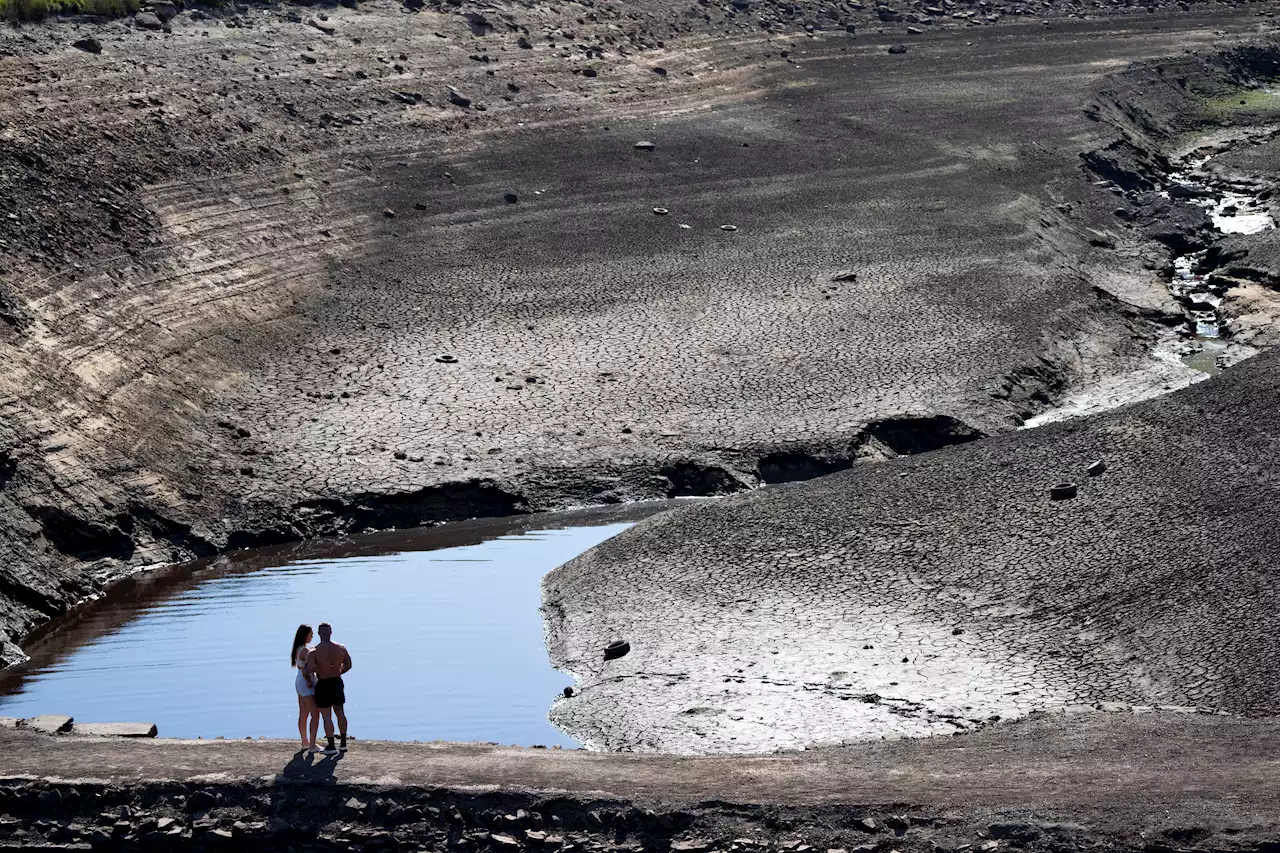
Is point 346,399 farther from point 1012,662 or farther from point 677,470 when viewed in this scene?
point 1012,662

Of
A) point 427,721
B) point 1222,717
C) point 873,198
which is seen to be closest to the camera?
point 1222,717

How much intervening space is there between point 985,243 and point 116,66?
16.1 m

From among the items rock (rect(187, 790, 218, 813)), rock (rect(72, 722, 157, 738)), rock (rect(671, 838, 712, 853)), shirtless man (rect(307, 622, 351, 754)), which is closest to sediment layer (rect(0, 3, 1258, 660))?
rock (rect(72, 722, 157, 738))

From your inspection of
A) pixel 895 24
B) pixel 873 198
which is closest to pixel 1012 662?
pixel 873 198

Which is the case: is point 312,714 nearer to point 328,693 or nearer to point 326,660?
point 328,693

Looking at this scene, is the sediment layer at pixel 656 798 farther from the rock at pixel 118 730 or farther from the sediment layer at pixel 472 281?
the sediment layer at pixel 472 281

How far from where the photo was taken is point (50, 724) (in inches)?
635

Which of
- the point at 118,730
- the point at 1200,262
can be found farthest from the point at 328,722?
the point at 1200,262

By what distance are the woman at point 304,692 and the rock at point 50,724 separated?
7.30 feet

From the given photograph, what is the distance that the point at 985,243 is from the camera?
111 feet

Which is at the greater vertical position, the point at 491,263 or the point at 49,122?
the point at 49,122

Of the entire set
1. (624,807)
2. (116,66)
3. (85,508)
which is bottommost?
(624,807)

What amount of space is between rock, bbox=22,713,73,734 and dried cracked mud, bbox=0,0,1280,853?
0.37 meters

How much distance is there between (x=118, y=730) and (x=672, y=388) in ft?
40.0
